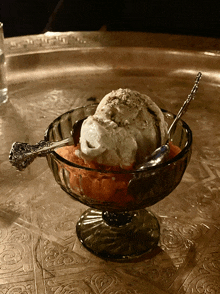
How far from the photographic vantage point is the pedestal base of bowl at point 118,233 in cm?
54

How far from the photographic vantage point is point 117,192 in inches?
18.7

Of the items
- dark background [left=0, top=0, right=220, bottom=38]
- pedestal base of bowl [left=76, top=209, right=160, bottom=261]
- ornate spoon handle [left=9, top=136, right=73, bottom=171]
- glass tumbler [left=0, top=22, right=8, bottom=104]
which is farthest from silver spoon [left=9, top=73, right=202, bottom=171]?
dark background [left=0, top=0, right=220, bottom=38]

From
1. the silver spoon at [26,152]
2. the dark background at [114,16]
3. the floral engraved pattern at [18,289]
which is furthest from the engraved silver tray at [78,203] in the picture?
the dark background at [114,16]

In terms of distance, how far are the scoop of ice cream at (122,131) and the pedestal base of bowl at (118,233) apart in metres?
0.13

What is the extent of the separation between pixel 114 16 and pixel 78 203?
5.47 ft

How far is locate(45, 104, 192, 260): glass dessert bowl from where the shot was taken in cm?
46

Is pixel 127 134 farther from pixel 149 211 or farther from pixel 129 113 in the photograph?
pixel 149 211

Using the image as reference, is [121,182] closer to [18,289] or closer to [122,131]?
[122,131]

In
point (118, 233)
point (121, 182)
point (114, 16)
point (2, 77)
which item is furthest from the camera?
point (114, 16)

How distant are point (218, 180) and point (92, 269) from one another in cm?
32

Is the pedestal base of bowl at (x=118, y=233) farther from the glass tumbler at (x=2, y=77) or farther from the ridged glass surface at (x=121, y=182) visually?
the glass tumbler at (x=2, y=77)

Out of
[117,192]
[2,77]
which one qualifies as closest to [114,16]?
[2,77]

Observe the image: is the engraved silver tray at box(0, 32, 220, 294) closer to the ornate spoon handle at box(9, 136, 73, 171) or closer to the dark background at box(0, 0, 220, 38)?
the ornate spoon handle at box(9, 136, 73, 171)

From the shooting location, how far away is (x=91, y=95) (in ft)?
3.20
